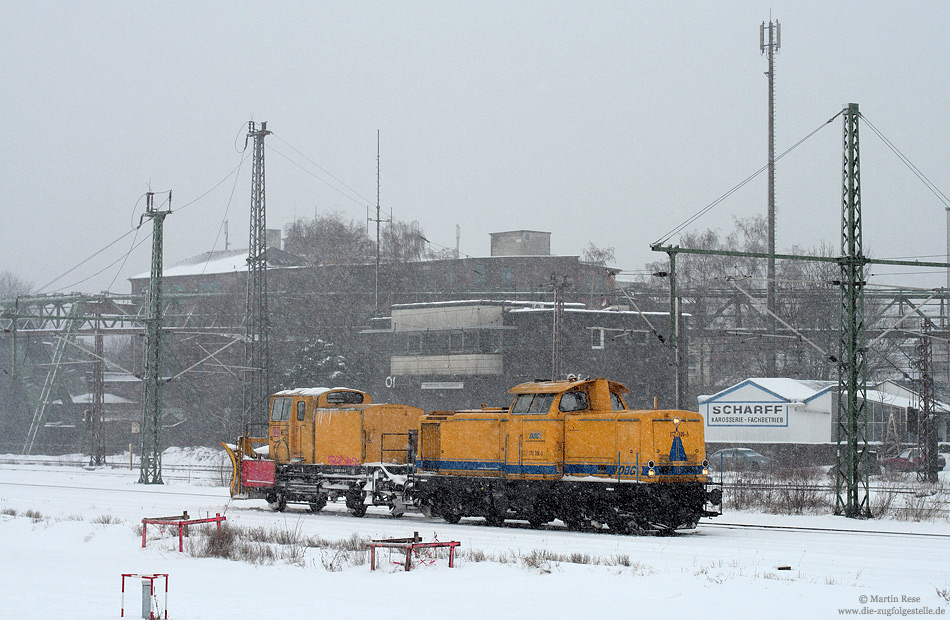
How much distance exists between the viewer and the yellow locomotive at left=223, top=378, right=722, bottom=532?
2072 cm

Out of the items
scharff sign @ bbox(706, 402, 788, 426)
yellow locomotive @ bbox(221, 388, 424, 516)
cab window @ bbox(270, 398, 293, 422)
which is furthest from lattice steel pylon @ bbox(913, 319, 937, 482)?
cab window @ bbox(270, 398, 293, 422)

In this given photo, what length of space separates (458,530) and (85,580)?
9132 mm

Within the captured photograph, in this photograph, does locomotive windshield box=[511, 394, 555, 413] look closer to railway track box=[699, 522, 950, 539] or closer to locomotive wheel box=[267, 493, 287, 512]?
railway track box=[699, 522, 950, 539]

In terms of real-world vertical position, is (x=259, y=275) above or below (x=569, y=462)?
above

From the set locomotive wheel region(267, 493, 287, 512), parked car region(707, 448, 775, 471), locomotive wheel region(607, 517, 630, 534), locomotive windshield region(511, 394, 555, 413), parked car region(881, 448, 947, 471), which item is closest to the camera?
locomotive wheel region(607, 517, 630, 534)

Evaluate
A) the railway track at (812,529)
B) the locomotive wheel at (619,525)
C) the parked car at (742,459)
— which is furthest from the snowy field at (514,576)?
the parked car at (742,459)

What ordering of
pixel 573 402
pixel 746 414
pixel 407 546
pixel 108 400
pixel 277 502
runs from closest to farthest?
pixel 407 546, pixel 573 402, pixel 277 502, pixel 746 414, pixel 108 400

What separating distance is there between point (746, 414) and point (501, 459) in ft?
111

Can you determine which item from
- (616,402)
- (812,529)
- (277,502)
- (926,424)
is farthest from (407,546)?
(926,424)

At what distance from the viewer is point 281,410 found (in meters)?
28.1

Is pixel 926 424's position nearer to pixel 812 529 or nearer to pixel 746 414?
pixel 746 414

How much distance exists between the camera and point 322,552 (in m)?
16.9

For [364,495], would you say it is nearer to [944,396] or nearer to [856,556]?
[856,556]

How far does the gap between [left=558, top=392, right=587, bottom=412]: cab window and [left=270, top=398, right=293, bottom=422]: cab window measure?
29.9 ft
